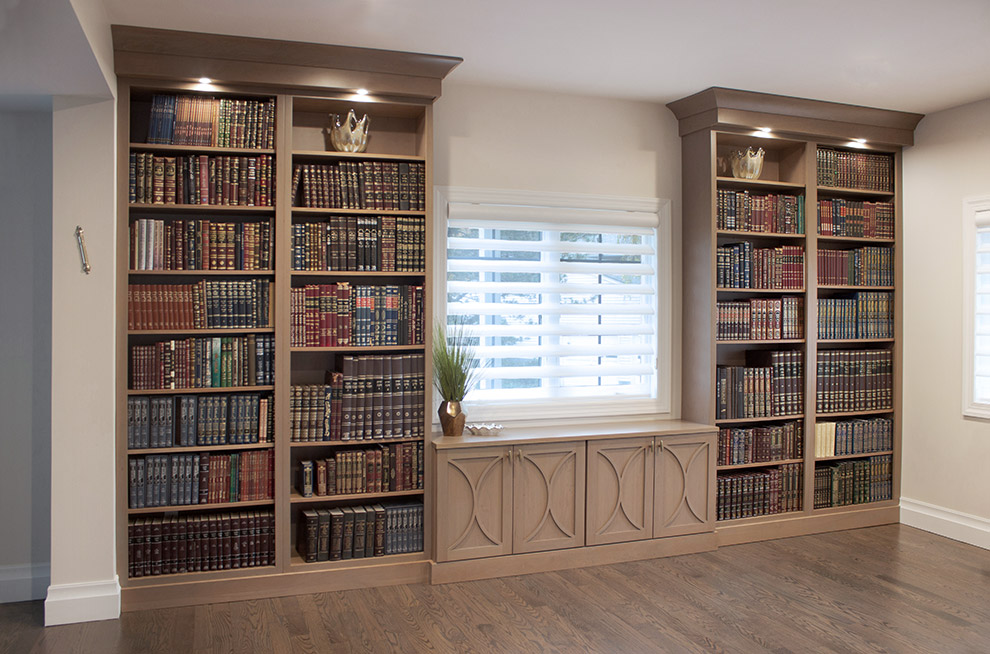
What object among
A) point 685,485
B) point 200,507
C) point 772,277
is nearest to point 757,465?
point 685,485

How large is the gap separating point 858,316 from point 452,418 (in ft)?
9.50

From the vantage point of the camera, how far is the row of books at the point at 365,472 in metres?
3.99

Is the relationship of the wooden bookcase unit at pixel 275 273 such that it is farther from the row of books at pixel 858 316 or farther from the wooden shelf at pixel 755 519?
the row of books at pixel 858 316

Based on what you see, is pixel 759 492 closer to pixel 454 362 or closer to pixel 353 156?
pixel 454 362

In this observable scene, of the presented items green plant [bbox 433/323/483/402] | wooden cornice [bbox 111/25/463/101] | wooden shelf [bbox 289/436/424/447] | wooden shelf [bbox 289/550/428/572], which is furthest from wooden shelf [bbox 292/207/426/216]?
wooden shelf [bbox 289/550/428/572]

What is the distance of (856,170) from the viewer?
5133 millimetres

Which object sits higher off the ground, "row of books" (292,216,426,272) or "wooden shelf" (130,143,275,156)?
"wooden shelf" (130,143,275,156)

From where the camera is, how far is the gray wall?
393 centimetres

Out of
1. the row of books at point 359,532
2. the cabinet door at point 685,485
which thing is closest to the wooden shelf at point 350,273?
the row of books at point 359,532

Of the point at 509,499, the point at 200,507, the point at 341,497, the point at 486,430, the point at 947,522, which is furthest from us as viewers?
the point at 947,522

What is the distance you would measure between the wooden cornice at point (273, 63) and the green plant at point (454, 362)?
Answer: 1328 mm

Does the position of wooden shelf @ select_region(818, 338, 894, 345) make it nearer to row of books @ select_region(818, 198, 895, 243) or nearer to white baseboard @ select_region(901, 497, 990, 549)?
row of books @ select_region(818, 198, 895, 243)

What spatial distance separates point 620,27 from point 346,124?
1475 mm

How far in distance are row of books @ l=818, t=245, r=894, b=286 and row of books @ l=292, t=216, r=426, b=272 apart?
2.73 metres
